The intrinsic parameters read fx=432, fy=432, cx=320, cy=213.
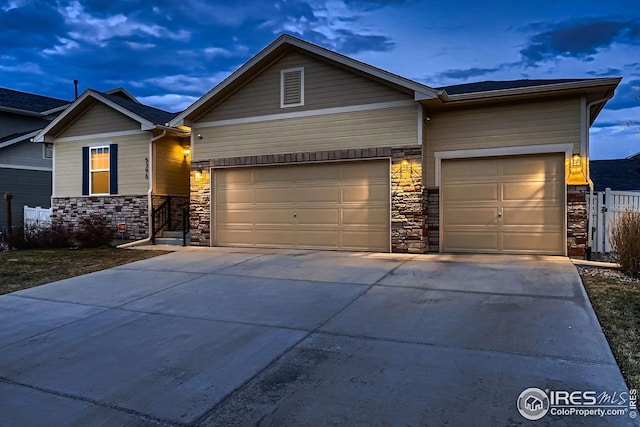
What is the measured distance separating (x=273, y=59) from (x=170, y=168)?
17.7 ft

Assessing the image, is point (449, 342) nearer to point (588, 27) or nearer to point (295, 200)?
point (295, 200)

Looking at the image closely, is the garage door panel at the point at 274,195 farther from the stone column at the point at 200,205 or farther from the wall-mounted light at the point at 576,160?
the wall-mounted light at the point at 576,160

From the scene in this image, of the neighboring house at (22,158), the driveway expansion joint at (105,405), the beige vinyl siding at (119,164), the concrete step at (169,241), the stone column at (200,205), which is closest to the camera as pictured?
the driveway expansion joint at (105,405)

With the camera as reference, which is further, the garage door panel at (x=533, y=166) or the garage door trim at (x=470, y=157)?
the garage door panel at (x=533, y=166)

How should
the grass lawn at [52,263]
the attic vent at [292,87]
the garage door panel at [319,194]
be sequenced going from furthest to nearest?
the attic vent at [292,87]
the garage door panel at [319,194]
the grass lawn at [52,263]

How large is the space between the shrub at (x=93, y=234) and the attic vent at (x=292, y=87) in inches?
261

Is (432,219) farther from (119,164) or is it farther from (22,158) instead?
(22,158)

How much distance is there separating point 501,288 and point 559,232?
4.22 metres

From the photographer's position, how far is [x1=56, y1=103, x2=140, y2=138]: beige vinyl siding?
1406 cm

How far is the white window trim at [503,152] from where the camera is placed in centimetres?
952

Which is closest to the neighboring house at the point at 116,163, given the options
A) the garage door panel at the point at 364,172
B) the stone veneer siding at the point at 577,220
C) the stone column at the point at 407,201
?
the garage door panel at the point at 364,172

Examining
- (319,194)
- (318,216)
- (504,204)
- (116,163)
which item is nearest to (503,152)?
(504,204)

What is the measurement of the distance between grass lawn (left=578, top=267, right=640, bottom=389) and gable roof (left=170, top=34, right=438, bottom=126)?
4957mm

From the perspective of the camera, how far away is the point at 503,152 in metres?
9.97
